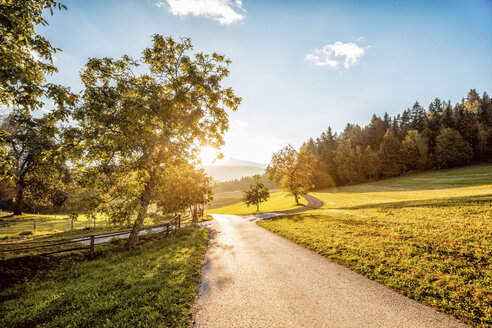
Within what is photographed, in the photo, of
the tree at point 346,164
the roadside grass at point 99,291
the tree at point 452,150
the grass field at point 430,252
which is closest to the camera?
the roadside grass at point 99,291

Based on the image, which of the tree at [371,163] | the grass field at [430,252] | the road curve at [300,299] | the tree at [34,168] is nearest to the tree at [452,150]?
the tree at [371,163]

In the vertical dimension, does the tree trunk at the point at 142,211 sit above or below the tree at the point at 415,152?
below

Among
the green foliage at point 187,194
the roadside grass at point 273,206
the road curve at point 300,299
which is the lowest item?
the roadside grass at point 273,206

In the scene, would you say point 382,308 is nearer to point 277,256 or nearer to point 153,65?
point 277,256

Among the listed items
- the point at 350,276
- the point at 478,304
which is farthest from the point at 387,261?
the point at 478,304

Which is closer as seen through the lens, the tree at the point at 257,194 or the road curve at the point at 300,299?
the road curve at the point at 300,299

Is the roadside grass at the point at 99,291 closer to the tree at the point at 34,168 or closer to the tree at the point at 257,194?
the tree at the point at 34,168

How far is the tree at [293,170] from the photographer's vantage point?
3859 cm

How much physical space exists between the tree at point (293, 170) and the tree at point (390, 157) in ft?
156

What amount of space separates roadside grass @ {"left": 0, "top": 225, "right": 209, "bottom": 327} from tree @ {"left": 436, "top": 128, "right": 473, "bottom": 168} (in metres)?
86.1

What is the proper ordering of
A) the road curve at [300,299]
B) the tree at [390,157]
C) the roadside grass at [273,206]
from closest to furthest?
the road curve at [300,299]
the roadside grass at [273,206]
the tree at [390,157]

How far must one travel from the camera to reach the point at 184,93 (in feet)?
34.1

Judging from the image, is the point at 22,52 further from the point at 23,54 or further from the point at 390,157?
the point at 390,157

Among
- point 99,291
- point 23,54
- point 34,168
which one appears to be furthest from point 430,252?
point 34,168
